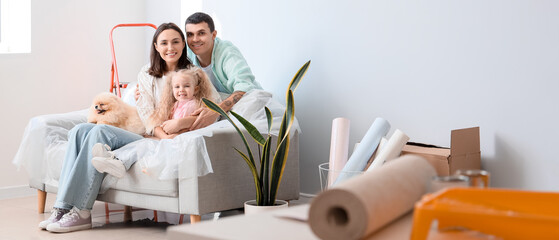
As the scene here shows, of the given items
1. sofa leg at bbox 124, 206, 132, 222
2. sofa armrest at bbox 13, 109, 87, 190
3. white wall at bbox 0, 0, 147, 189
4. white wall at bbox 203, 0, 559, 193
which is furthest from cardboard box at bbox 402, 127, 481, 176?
white wall at bbox 0, 0, 147, 189

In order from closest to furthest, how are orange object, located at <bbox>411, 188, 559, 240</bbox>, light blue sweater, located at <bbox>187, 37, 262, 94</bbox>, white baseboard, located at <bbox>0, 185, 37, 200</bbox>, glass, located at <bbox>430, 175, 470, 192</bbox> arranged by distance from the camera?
1. orange object, located at <bbox>411, 188, 559, 240</bbox>
2. glass, located at <bbox>430, 175, 470, 192</bbox>
3. light blue sweater, located at <bbox>187, 37, 262, 94</bbox>
4. white baseboard, located at <bbox>0, 185, 37, 200</bbox>

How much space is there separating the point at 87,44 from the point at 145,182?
1843mm

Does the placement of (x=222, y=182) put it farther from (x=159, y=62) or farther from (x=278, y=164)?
(x=159, y=62)

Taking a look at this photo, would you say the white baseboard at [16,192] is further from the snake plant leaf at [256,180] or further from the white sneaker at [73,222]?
the snake plant leaf at [256,180]

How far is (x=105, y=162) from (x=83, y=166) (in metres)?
0.19

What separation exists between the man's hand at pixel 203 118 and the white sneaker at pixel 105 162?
398mm

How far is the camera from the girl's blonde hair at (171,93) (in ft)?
11.5

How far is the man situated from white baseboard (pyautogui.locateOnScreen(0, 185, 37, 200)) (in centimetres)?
155

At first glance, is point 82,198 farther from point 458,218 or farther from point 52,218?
point 458,218

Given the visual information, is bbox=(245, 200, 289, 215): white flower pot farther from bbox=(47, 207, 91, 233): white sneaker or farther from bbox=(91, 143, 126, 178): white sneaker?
bbox=(47, 207, 91, 233): white sneaker

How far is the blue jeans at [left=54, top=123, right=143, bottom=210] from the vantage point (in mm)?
3354

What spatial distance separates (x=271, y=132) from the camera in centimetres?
333

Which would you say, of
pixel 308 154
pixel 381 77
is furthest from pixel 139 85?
pixel 381 77

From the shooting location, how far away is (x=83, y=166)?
3.37 m
